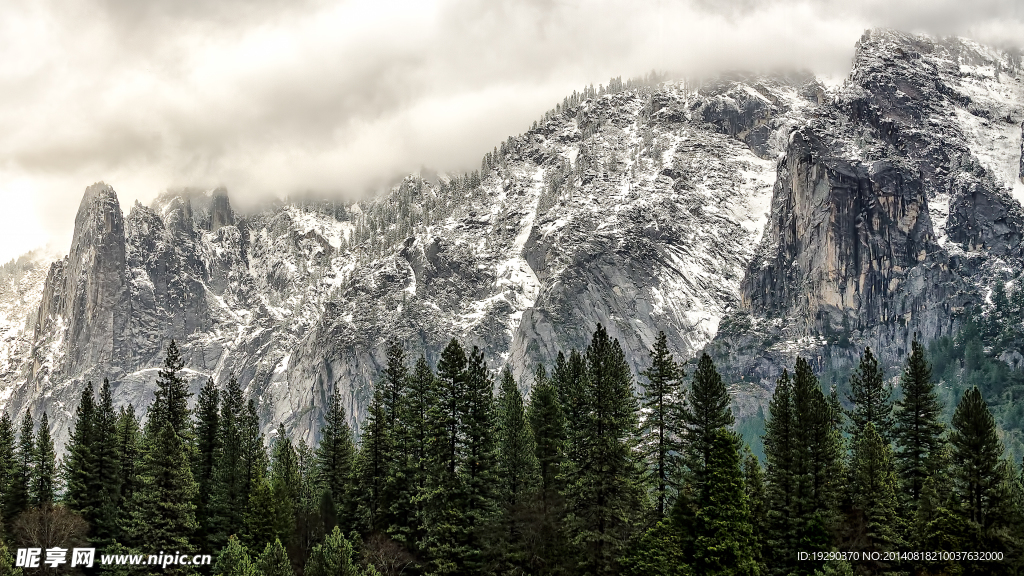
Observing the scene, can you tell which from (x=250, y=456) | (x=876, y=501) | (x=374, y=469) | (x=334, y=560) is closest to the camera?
(x=334, y=560)

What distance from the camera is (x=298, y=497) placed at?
327 feet

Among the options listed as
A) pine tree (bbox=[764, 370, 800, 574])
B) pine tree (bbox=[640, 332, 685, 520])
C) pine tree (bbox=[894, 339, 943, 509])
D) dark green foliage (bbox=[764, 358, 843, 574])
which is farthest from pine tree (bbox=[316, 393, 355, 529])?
pine tree (bbox=[894, 339, 943, 509])

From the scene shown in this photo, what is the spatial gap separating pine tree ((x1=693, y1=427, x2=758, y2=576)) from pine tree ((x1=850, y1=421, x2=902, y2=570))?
10976 mm

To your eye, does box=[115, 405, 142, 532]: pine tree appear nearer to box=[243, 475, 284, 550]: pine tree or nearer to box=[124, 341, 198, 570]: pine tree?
box=[124, 341, 198, 570]: pine tree

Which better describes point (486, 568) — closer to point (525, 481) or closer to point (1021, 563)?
point (525, 481)

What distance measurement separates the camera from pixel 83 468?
93750 millimetres

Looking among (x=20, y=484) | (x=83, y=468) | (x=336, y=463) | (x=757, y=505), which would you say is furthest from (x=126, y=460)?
(x=757, y=505)

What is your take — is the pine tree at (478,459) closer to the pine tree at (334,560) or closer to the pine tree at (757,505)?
the pine tree at (334,560)

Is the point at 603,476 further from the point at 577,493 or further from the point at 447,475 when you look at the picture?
the point at 447,475

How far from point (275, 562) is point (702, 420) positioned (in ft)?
117

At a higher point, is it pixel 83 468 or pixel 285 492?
pixel 83 468

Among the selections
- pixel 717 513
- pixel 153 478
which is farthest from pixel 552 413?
pixel 153 478

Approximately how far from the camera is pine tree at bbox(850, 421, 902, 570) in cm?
7469

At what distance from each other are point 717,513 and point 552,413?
63.9ft
